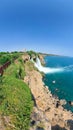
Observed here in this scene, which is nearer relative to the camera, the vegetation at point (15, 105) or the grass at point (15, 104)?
the vegetation at point (15, 105)

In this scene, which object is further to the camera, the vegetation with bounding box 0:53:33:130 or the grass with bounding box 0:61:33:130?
the grass with bounding box 0:61:33:130

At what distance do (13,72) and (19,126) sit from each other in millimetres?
18269

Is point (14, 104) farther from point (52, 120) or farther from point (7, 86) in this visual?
point (52, 120)

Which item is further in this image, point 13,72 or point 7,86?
point 13,72

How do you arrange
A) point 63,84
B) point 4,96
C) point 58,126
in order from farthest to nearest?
point 63,84, point 58,126, point 4,96

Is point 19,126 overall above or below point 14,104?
below

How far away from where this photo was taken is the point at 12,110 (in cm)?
3064

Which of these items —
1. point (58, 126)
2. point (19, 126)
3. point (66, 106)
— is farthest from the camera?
point (66, 106)

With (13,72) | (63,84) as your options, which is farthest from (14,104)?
(63,84)

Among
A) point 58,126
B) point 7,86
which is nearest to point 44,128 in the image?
point 7,86

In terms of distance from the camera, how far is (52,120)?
43000 millimetres

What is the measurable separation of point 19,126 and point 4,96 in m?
3.80

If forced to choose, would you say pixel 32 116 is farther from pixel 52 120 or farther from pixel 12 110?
pixel 52 120

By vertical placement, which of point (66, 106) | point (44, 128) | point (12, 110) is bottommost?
point (66, 106)
